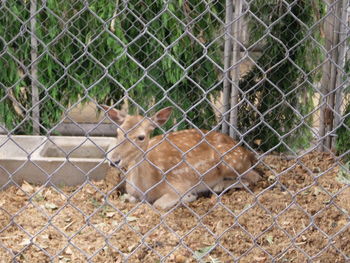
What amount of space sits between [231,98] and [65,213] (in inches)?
82.7

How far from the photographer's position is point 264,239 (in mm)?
3957

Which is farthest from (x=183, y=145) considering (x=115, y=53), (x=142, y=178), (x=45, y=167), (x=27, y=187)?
(x=115, y=53)

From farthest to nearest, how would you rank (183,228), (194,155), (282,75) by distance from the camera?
(282,75) < (194,155) < (183,228)

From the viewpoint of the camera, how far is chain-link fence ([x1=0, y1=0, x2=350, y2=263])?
12.9ft

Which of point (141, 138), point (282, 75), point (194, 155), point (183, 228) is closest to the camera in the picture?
point (183, 228)

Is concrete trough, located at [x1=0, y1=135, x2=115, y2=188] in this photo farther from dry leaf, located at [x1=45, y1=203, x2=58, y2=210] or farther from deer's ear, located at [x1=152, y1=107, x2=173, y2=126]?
deer's ear, located at [x1=152, y1=107, x2=173, y2=126]

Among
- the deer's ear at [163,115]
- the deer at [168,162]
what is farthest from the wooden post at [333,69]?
the deer's ear at [163,115]

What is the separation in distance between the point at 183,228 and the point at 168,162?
0.97 m

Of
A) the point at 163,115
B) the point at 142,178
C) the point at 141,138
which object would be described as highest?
the point at 163,115

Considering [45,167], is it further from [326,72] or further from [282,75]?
[326,72]

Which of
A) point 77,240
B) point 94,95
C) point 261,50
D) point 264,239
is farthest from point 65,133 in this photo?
point 264,239

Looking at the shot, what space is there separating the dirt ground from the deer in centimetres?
17

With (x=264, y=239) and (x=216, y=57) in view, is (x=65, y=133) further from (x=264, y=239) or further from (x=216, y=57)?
(x=264, y=239)

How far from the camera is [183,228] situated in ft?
13.8
